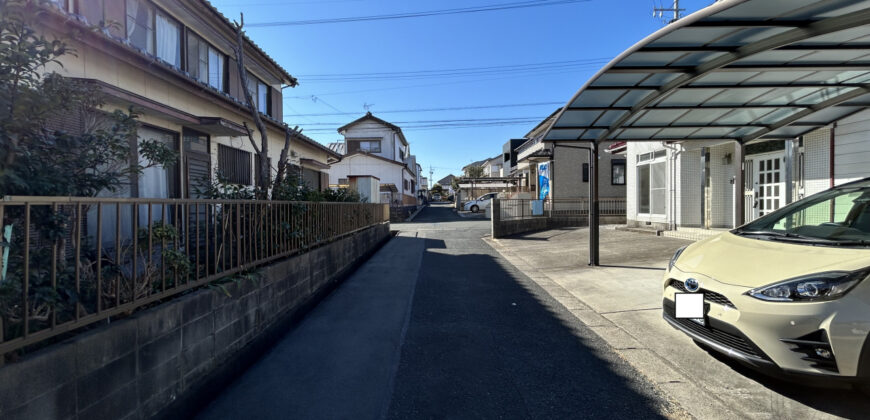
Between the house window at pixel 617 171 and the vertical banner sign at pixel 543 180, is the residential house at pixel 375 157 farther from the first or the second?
the house window at pixel 617 171

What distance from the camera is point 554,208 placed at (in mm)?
17984

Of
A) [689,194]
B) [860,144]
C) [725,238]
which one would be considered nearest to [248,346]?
[725,238]

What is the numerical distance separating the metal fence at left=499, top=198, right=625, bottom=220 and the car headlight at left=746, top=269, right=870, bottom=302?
11.5m

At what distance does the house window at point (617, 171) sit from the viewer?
63.5 ft

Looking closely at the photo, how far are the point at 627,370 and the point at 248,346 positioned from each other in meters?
3.31

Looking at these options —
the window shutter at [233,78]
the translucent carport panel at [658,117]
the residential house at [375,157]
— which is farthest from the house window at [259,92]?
the residential house at [375,157]

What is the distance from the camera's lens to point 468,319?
4887 mm

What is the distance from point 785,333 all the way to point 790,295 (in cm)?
25

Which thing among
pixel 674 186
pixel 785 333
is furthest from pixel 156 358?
pixel 674 186

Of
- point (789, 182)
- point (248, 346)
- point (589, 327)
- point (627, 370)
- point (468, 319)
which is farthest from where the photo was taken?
point (789, 182)

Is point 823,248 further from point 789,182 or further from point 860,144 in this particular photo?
point 789,182

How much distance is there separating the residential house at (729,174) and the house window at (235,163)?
9.68 metres

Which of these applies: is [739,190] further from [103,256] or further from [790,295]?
[103,256]

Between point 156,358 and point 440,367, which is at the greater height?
point 156,358
